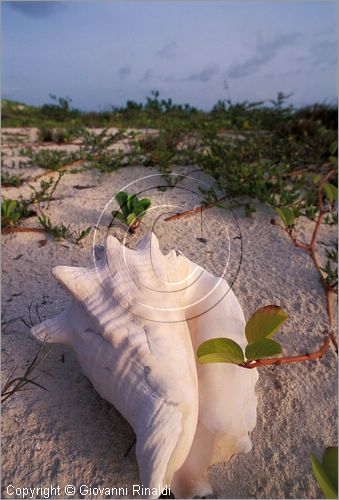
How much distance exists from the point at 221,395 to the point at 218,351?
0.14 m

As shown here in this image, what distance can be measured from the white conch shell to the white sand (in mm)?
124

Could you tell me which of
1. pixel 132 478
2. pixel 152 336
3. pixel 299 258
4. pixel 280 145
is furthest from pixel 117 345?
pixel 280 145

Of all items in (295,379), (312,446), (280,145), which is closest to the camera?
(312,446)

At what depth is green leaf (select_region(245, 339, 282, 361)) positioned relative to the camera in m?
1.17

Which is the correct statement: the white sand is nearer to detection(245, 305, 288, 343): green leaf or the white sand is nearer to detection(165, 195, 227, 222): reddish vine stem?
detection(165, 195, 227, 222): reddish vine stem

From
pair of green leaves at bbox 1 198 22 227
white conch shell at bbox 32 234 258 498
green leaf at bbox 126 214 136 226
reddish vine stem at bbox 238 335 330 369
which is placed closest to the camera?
white conch shell at bbox 32 234 258 498

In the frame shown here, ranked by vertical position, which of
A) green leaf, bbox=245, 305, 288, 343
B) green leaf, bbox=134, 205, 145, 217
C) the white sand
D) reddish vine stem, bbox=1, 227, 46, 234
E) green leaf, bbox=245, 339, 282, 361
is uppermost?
green leaf, bbox=134, 205, 145, 217

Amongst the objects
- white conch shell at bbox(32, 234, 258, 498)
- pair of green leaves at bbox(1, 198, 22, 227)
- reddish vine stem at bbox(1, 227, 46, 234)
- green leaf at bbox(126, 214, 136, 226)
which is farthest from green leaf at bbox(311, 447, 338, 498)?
pair of green leaves at bbox(1, 198, 22, 227)

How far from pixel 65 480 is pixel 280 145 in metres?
2.86

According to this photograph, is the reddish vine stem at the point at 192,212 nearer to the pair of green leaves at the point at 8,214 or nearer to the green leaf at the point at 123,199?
the green leaf at the point at 123,199

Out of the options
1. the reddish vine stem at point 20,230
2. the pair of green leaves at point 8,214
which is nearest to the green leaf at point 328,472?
the reddish vine stem at point 20,230

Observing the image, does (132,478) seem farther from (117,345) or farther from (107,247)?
(107,247)

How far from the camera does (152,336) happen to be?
1169 millimetres

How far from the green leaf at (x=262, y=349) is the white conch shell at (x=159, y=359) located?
9 cm
